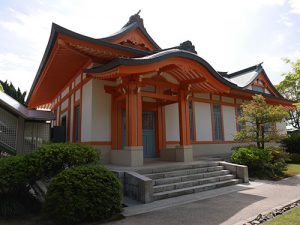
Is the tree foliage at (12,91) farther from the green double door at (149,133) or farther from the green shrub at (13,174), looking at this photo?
the green shrub at (13,174)

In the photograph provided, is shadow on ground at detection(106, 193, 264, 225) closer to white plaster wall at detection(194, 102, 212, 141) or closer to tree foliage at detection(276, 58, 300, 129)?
white plaster wall at detection(194, 102, 212, 141)

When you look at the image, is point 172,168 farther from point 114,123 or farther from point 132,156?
point 114,123

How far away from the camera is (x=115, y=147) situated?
911cm

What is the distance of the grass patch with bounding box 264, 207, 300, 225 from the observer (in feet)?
13.5

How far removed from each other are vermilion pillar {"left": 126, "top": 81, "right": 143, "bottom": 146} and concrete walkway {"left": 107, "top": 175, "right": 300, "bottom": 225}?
246cm

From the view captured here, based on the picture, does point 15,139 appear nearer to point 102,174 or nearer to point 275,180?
point 102,174

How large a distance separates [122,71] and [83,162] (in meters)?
2.87

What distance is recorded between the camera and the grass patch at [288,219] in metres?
4.12

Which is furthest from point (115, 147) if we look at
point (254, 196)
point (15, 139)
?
point (254, 196)

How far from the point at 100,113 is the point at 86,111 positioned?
81cm

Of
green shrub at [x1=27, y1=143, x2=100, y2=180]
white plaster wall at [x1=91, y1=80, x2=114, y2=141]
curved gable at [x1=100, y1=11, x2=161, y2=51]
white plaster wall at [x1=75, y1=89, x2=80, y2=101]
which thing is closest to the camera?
green shrub at [x1=27, y1=143, x2=100, y2=180]

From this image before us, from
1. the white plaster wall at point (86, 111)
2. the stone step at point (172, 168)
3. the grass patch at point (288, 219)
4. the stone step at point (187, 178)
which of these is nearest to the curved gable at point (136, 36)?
the white plaster wall at point (86, 111)

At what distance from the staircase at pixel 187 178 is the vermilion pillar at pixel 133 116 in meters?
1.25

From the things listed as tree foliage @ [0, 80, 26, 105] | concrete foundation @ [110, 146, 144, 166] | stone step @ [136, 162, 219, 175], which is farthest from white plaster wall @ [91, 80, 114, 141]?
tree foliage @ [0, 80, 26, 105]
